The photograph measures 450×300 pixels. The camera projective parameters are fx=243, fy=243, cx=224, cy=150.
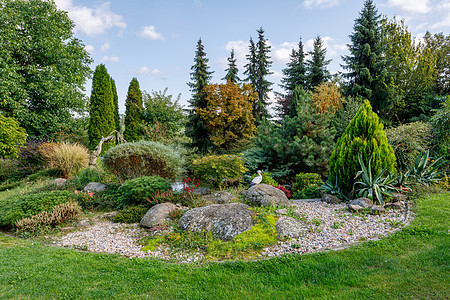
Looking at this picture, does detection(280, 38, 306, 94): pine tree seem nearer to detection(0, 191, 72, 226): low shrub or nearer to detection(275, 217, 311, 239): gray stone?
detection(275, 217, 311, 239): gray stone

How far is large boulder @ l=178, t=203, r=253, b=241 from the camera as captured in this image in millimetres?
4008

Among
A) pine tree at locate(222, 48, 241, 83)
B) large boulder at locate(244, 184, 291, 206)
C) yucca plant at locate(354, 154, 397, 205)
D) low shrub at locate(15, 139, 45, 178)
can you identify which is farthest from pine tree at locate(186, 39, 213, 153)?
yucca plant at locate(354, 154, 397, 205)

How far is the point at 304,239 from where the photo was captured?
374 cm

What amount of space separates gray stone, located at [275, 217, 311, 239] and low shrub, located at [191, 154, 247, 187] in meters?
3.25

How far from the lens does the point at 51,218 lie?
4891mm

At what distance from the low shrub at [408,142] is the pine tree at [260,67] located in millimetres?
11802

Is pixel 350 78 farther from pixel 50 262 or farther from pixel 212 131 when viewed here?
pixel 50 262

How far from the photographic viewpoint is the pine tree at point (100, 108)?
15320mm

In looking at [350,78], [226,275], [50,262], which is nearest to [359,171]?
[226,275]

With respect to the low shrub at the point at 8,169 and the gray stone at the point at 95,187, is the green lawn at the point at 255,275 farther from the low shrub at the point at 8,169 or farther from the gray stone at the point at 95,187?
the low shrub at the point at 8,169

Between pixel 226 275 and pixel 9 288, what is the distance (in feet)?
8.11

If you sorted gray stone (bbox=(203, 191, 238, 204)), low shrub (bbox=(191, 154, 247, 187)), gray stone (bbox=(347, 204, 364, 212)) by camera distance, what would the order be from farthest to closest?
low shrub (bbox=(191, 154, 247, 187)) < gray stone (bbox=(203, 191, 238, 204)) < gray stone (bbox=(347, 204, 364, 212))

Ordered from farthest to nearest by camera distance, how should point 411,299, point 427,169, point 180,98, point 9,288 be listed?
point 180,98 → point 427,169 → point 9,288 → point 411,299

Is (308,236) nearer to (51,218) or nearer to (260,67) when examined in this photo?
(51,218)
